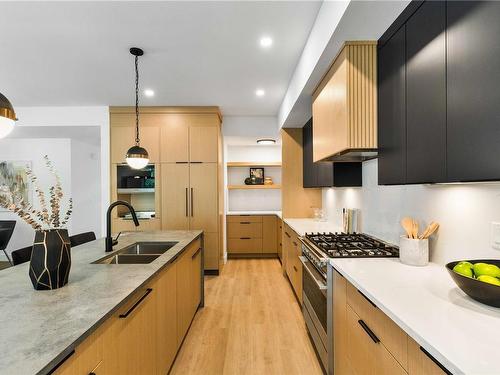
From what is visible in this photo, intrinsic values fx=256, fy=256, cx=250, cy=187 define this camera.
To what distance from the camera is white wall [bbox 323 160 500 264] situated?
1253 mm

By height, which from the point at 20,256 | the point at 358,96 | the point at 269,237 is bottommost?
the point at 269,237

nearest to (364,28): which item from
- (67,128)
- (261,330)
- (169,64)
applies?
(169,64)

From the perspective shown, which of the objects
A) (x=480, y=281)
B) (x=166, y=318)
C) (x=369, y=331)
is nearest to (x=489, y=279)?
(x=480, y=281)

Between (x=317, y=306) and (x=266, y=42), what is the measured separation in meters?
2.34

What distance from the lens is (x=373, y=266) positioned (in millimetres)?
1539

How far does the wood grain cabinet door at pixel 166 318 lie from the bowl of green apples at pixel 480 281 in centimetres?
155

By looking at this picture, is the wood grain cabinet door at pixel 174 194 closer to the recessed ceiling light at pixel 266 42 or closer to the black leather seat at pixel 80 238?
the black leather seat at pixel 80 238

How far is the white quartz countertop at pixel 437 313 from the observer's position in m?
0.71

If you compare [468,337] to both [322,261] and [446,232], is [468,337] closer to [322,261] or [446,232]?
[446,232]

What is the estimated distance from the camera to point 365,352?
123 centimetres

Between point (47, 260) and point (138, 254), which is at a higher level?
point (47, 260)

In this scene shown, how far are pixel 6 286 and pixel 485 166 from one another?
2163 millimetres

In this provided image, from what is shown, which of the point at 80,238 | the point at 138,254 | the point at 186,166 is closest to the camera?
the point at 138,254

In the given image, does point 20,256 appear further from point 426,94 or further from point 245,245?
point 245,245
